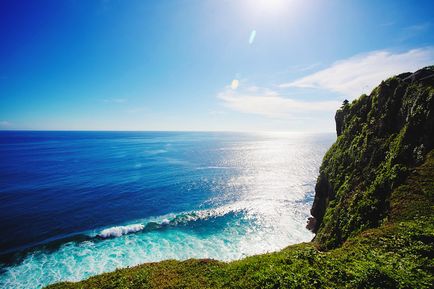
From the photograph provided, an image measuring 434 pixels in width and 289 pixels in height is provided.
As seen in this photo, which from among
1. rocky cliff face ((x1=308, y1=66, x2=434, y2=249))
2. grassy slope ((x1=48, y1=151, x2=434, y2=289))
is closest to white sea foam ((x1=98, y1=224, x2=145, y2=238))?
grassy slope ((x1=48, y1=151, x2=434, y2=289))

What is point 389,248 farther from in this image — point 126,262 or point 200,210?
point 200,210

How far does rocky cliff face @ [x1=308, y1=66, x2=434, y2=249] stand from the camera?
67.8 ft

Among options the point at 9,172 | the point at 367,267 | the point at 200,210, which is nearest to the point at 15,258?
the point at 200,210

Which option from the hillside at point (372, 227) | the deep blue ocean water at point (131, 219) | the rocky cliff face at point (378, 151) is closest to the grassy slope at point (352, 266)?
the hillside at point (372, 227)

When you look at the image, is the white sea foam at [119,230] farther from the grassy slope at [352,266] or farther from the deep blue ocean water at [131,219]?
the grassy slope at [352,266]

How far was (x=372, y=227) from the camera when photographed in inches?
750

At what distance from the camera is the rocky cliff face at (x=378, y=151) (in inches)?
814

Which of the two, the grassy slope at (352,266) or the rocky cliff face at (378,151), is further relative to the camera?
the rocky cliff face at (378,151)

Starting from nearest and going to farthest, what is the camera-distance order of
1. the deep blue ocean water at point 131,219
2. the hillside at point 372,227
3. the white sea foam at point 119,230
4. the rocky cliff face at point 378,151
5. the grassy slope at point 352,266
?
the grassy slope at point 352,266 → the hillside at point 372,227 → the rocky cliff face at point 378,151 → the deep blue ocean water at point 131,219 → the white sea foam at point 119,230

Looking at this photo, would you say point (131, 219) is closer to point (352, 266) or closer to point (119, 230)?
point (119, 230)

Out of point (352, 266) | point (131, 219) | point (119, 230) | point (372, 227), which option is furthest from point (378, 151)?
point (131, 219)

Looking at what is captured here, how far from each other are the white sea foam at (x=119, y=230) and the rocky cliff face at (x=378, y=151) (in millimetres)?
32713

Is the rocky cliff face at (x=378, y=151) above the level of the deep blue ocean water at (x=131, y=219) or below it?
above

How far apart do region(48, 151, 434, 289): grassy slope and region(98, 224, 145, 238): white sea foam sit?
904 inches
